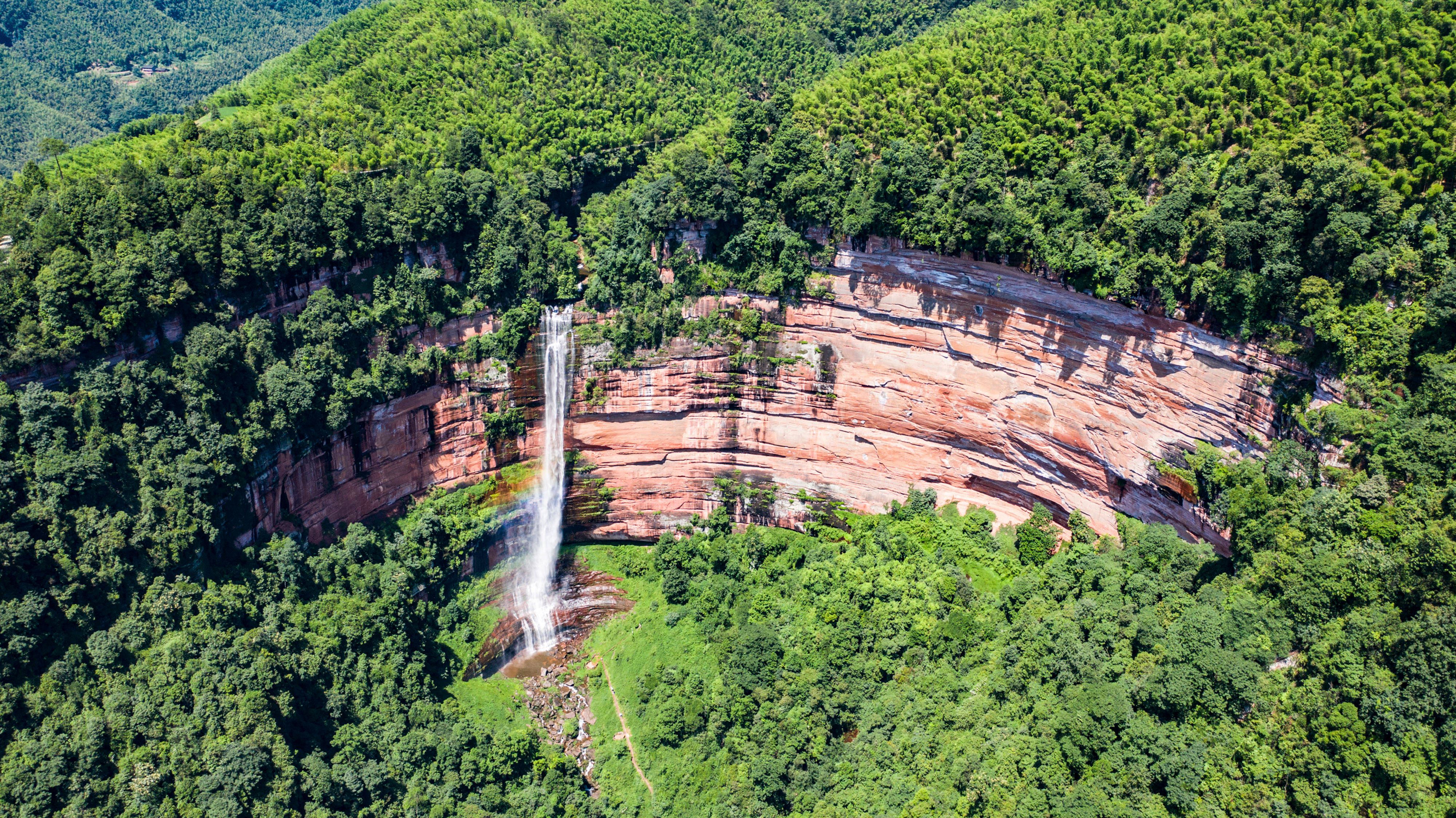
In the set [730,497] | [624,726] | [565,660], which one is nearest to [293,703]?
[565,660]

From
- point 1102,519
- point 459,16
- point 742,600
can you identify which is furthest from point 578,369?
point 1102,519

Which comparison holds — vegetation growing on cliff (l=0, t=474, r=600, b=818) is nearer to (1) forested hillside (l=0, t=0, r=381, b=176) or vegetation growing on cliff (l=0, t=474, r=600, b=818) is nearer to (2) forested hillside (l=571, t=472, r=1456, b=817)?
(2) forested hillside (l=571, t=472, r=1456, b=817)

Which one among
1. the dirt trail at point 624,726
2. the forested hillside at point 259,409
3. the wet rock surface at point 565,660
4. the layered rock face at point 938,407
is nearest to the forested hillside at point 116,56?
the forested hillside at point 259,409

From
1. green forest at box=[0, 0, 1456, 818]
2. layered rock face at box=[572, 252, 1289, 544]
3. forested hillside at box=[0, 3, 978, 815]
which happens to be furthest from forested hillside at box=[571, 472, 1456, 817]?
forested hillside at box=[0, 3, 978, 815]

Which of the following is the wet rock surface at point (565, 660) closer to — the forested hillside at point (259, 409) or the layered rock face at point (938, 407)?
the forested hillside at point (259, 409)

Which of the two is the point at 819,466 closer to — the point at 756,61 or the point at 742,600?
the point at 742,600

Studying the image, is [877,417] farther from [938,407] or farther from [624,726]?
[624,726]
